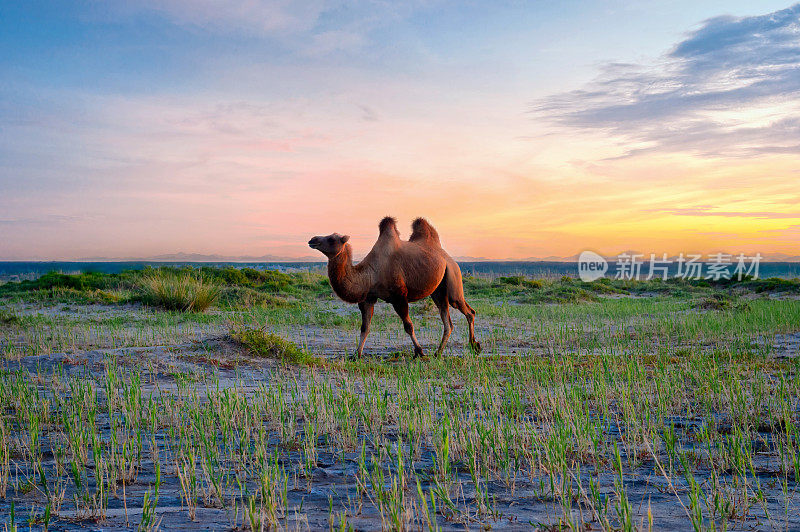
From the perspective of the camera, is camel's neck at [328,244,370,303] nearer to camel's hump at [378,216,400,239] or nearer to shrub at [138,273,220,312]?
camel's hump at [378,216,400,239]

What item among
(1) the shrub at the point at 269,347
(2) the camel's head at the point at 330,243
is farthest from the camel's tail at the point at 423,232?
(1) the shrub at the point at 269,347

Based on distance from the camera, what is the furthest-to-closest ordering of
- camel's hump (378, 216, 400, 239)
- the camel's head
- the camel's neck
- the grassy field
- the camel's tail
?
the camel's tail, camel's hump (378, 216, 400, 239), the camel's neck, the camel's head, the grassy field

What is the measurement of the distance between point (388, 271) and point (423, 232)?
1620 millimetres

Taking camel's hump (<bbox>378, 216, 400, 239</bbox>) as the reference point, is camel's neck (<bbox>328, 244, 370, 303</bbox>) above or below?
below

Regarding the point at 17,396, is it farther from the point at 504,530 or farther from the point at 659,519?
the point at 659,519

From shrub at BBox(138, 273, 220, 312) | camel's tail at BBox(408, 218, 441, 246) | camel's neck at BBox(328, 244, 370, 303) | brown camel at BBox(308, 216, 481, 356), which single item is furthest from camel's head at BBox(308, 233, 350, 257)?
shrub at BBox(138, 273, 220, 312)

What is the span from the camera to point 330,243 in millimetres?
8750

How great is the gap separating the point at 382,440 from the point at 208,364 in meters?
4.21

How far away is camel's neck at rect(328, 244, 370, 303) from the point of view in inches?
353

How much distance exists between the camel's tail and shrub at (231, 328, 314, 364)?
9.93ft

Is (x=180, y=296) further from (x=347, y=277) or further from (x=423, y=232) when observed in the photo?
(x=347, y=277)

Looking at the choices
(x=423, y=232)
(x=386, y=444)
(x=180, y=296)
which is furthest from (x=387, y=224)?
(x=180, y=296)

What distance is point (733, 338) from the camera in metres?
10.7

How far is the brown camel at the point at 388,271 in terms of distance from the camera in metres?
8.98
